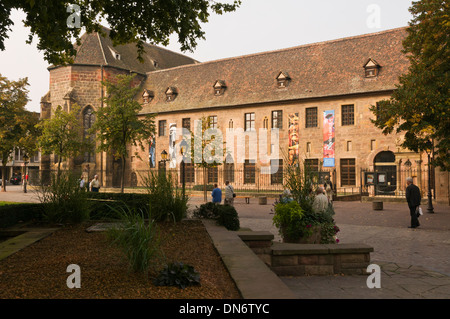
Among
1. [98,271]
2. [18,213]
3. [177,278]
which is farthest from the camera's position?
[18,213]

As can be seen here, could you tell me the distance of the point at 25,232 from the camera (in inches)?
331

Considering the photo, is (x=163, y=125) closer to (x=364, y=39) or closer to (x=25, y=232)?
(x=364, y=39)

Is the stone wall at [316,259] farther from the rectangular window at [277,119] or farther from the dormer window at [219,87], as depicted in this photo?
the dormer window at [219,87]

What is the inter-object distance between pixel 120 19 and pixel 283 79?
26.3 metres

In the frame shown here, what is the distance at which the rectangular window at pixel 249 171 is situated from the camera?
114 feet

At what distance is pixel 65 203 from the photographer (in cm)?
941

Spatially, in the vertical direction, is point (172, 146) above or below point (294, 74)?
below

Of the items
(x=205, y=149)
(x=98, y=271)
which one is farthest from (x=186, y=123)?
(x=98, y=271)

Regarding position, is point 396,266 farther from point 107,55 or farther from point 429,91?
point 107,55

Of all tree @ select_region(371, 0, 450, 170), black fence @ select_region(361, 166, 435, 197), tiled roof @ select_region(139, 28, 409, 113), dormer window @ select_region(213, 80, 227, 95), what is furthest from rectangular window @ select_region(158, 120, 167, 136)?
tree @ select_region(371, 0, 450, 170)

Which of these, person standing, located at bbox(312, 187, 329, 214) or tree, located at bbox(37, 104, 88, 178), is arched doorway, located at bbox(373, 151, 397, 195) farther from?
tree, located at bbox(37, 104, 88, 178)

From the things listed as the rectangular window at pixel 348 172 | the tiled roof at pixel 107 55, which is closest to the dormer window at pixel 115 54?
the tiled roof at pixel 107 55

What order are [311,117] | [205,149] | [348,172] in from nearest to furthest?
[205,149] < [348,172] < [311,117]

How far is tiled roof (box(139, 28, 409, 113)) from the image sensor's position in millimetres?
30688
